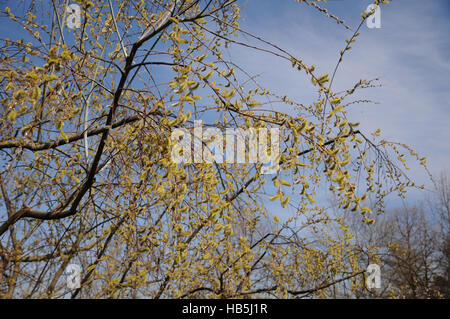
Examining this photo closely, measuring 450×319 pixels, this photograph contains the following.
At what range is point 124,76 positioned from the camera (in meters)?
1.93

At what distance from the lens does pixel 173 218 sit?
1559mm

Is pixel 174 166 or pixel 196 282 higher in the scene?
pixel 174 166

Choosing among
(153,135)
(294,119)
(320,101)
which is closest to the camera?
(294,119)

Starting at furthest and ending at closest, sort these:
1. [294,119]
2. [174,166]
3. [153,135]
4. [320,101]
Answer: [320,101], [153,135], [294,119], [174,166]

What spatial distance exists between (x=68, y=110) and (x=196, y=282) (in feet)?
6.79

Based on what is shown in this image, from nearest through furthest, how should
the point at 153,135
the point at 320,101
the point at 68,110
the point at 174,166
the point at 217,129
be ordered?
the point at 174,166
the point at 153,135
the point at 217,129
the point at 68,110
the point at 320,101
